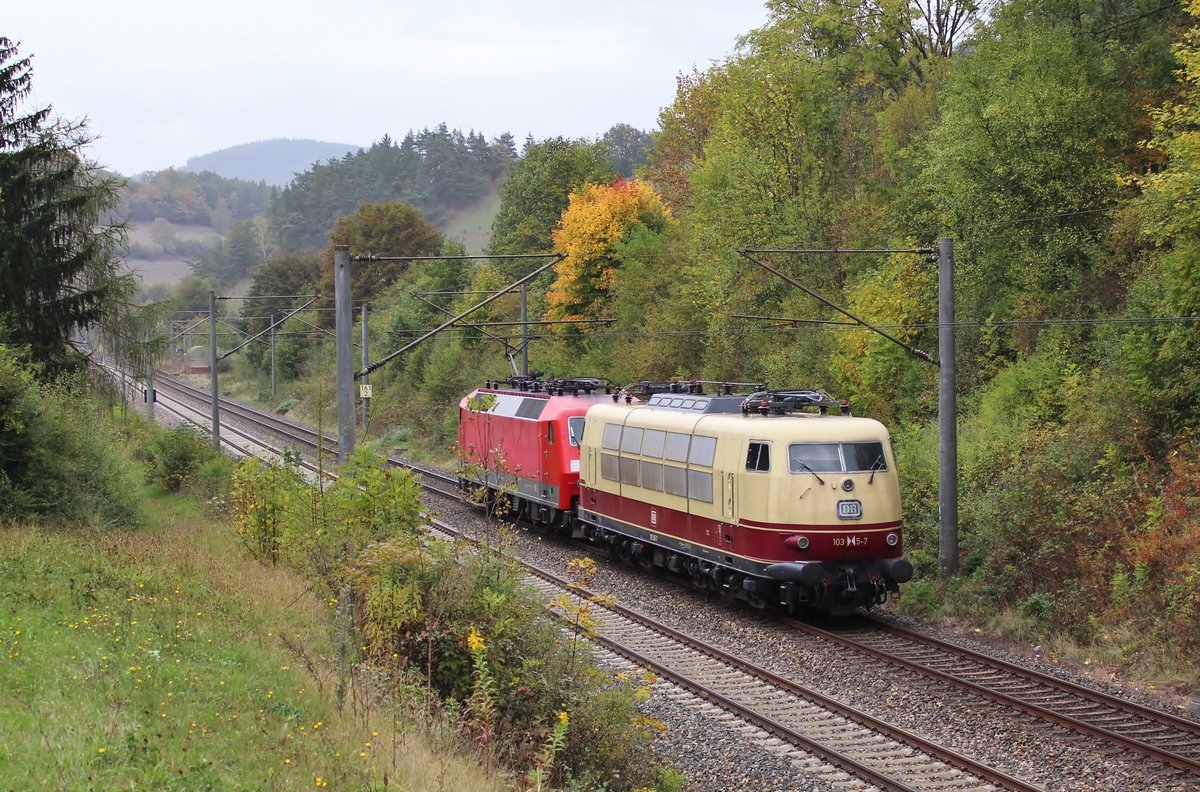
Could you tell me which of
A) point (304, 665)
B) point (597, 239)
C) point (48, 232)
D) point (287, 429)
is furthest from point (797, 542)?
point (287, 429)

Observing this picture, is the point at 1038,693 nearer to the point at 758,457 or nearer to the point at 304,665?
the point at 758,457

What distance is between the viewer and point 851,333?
85.1ft

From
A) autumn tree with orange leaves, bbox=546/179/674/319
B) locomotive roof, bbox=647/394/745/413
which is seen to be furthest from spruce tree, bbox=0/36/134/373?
autumn tree with orange leaves, bbox=546/179/674/319

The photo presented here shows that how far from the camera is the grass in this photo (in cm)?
728

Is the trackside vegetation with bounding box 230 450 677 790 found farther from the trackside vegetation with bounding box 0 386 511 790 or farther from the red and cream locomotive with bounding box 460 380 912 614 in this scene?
the red and cream locomotive with bounding box 460 380 912 614

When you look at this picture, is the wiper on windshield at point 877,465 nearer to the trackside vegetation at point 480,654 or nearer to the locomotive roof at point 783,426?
the locomotive roof at point 783,426

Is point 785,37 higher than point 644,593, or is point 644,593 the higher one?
point 785,37

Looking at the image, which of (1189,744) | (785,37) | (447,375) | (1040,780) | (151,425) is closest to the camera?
(1040,780)

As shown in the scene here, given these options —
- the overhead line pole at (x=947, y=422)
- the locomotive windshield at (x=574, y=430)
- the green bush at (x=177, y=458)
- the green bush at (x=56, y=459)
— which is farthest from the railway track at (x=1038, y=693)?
the green bush at (x=177, y=458)

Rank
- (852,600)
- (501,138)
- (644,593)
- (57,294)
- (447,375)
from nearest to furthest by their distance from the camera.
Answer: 1. (852,600)
2. (644,593)
3. (57,294)
4. (447,375)
5. (501,138)

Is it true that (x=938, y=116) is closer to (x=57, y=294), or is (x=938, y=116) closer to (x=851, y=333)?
(x=851, y=333)

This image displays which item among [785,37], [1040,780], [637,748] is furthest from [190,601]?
[785,37]

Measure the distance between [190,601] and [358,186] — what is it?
419ft

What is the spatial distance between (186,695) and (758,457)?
9666 millimetres
